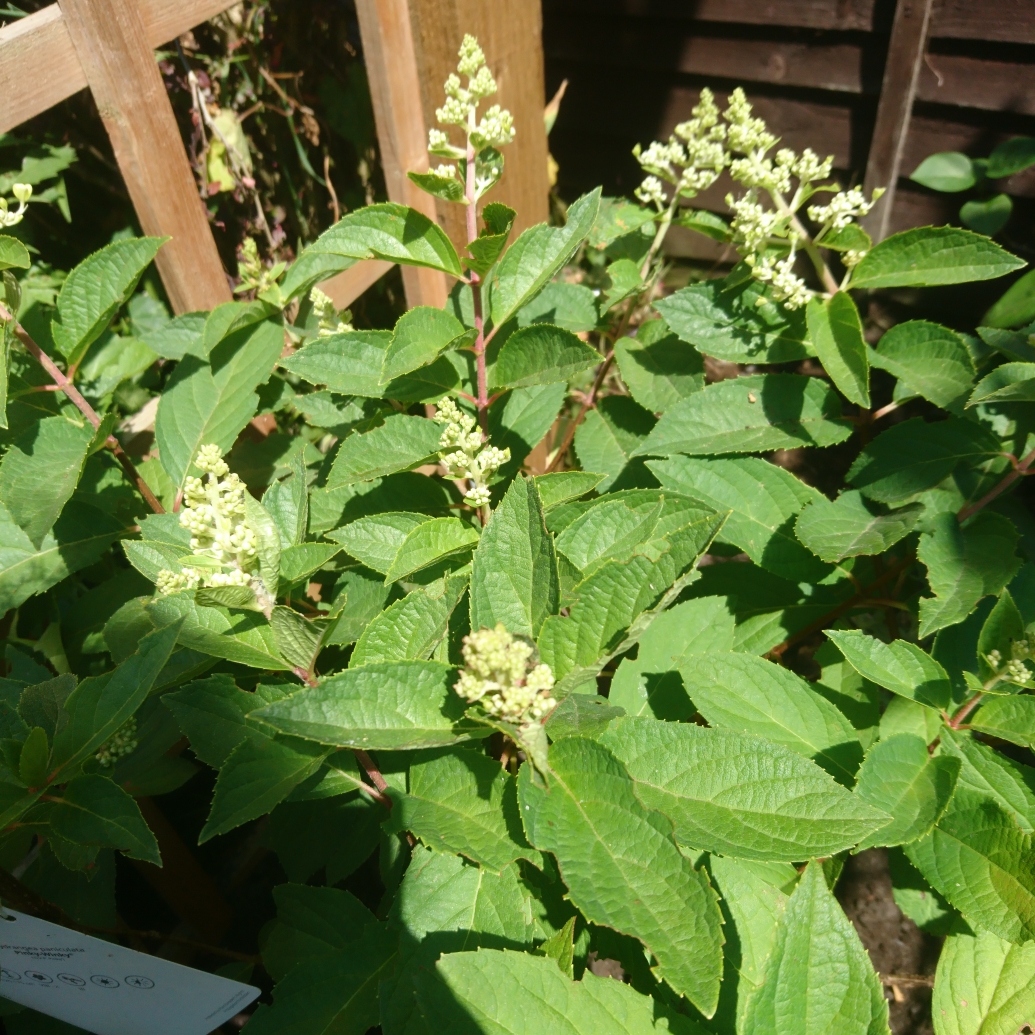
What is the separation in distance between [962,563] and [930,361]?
0.39 meters

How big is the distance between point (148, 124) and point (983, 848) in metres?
1.96

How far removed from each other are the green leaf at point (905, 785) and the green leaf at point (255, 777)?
2.49 ft

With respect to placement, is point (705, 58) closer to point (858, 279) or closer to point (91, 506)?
point (858, 279)

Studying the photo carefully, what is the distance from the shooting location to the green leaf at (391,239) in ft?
4.20

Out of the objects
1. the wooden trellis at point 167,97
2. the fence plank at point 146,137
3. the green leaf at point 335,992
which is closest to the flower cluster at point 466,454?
the green leaf at point 335,992

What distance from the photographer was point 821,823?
900 millimetres

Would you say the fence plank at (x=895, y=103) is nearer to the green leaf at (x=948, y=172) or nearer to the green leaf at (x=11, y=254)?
the green leaf at (x=948, y=172)

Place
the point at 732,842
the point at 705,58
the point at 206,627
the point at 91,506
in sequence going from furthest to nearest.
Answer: the point at 705,58
the point at 91,506
the point at 206,627
the point at 732,842

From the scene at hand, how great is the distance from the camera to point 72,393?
142 cm

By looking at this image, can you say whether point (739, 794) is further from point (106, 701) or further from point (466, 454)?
point (106, 701)

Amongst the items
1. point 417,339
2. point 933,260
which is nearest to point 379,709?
point 417,339

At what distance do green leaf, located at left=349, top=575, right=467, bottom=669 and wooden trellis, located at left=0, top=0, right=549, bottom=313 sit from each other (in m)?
0.95

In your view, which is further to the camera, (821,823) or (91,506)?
(91,506)

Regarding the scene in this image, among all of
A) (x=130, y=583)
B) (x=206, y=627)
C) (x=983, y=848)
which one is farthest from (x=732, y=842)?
(x=130, y=583)
